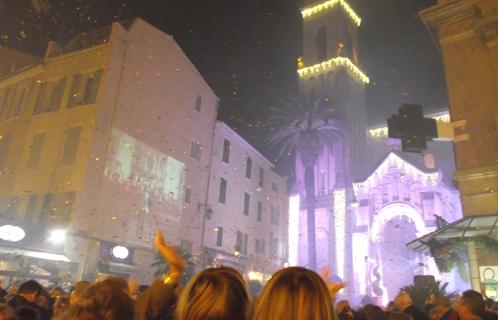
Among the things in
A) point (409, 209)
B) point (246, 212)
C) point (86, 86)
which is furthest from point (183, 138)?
point (409, 209)

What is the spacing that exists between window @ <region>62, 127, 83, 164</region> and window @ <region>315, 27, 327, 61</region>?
3483 centimetres

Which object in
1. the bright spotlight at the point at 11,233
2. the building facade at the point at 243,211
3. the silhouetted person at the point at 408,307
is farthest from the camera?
the building facade at the point at 243,211

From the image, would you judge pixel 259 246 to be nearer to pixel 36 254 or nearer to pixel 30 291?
pixel 36 254

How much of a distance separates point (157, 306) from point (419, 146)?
8.59 m

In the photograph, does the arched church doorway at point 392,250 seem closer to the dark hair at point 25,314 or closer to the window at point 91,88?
the window at point 91,88

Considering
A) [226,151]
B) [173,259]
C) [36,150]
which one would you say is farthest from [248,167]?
[173,259]

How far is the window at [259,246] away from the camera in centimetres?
3565

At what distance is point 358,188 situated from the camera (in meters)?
39.0

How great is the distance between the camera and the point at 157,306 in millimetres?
3287

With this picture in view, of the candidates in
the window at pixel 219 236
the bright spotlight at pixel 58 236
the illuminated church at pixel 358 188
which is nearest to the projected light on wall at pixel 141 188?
the bright spotlight at pixel 58 236

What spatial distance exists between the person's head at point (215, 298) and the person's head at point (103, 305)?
65 centimetres

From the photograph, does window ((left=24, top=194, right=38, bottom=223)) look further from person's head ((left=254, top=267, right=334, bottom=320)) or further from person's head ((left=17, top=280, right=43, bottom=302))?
person's head ((left=254, top=267, right=334, bottom=320))

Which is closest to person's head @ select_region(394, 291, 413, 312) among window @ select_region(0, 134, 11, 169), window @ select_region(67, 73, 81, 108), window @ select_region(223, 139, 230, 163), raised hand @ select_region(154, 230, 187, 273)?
raised hand @ select_region(154, 230, 187, 273)

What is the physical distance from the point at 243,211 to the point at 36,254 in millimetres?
18128
